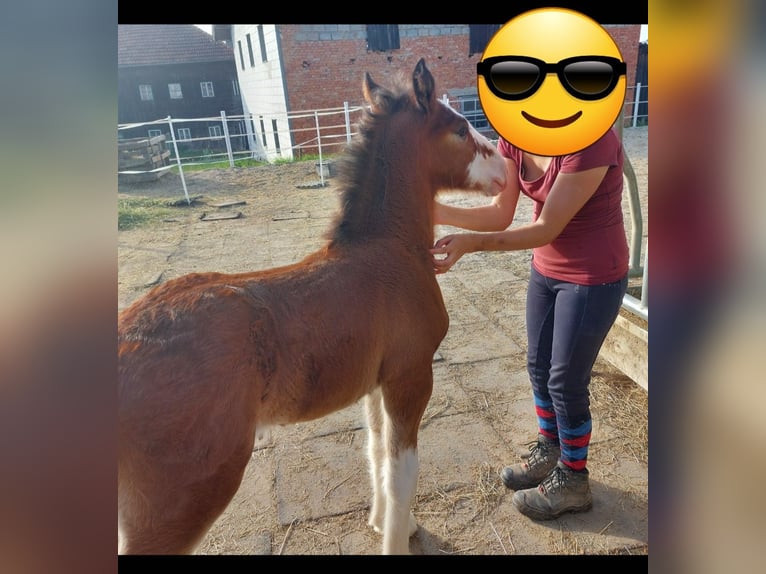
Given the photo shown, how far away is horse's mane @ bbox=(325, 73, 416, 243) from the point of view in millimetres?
1606

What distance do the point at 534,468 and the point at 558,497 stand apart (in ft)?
0.65

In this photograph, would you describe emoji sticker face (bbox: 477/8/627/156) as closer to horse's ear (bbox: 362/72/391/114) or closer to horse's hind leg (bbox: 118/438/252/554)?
horse's ear (bbox: 362/72/391/114)

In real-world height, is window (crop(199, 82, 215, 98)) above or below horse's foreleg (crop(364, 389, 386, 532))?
above

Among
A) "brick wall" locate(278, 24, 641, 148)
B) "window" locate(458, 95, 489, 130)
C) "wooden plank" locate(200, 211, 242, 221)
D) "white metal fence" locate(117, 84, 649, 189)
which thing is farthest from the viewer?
"wooden plank" locate(200, 211, 242, 221)

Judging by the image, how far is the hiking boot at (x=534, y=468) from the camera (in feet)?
6.67

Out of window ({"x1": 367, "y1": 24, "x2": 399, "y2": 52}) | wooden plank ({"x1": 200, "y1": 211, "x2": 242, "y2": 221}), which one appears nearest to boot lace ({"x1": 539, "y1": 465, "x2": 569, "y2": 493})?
window ({"x1": 367, "y1": 24, "x2": 399, "y2": 52})

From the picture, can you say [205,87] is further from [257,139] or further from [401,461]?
A: [401,461]

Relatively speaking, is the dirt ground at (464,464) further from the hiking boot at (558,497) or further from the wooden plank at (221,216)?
the wooden plank at (221,216)

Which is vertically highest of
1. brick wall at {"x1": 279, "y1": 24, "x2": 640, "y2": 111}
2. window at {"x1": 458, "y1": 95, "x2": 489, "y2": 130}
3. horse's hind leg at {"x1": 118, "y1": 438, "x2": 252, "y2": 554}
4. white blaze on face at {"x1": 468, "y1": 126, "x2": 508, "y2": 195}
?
brick wall at {"x1": 279, "y1": 24, "x2": 640, "y2": 111}

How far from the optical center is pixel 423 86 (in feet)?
5.15

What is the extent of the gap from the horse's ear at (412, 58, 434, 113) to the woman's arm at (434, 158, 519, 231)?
379 millimetres

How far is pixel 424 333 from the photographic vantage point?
63.7 inches
